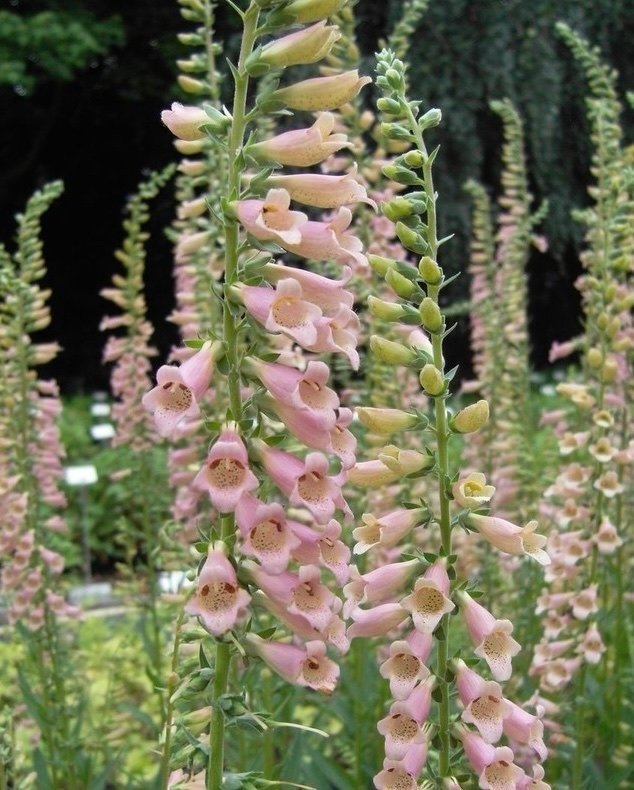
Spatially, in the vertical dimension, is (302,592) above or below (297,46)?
below

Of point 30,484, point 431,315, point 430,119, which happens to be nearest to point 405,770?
point 431,315

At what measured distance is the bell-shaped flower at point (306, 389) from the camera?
1427mm

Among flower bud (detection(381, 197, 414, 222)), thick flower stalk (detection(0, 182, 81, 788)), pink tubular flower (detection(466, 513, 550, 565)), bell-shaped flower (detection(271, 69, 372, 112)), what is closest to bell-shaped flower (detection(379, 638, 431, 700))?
pink tubular flower (detection(466, 513, 550, 565))

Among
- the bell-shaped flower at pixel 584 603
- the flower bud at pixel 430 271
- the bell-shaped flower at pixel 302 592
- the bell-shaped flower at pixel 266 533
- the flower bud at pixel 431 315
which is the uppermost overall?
the flower bud at pixel 430 271

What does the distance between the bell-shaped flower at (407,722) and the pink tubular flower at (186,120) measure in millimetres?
942

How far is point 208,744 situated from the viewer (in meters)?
1.57

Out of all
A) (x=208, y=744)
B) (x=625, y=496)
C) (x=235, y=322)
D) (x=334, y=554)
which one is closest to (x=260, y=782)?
(x=208, y=744)

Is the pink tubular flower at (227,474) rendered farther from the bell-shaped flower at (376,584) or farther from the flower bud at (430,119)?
the flower bud at (430,119)

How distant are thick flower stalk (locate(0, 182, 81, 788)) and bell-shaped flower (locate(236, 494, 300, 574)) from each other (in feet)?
6.15

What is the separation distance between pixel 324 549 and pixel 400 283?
1.46 feet

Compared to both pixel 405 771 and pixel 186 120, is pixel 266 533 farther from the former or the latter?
pixel 186 120

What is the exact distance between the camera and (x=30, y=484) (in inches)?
128

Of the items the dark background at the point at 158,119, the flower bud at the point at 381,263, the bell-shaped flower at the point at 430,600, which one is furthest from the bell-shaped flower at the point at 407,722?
the dark background at the point at 158,119

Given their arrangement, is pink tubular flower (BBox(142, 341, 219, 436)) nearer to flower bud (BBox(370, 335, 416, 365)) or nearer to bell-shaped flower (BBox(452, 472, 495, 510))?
flower bud (BBox(370, 335, 416, 365))
